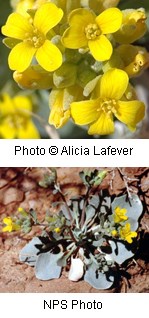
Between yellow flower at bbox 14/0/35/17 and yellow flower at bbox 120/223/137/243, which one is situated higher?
yellow flower at bbox 14/0/35/17

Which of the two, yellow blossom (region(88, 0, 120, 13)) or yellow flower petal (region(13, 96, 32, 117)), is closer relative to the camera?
yellow blossom (region(88, 0, 120, 13))

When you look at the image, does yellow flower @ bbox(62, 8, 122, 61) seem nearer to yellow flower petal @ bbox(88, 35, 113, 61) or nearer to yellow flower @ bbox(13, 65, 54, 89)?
yellow flower petal @ bbox(88, 35, 113, 61)

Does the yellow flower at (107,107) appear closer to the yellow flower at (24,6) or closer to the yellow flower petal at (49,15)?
the yellow flower petal at (49,15)

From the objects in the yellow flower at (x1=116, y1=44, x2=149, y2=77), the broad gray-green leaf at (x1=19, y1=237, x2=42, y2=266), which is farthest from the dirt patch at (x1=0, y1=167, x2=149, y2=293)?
the yellow flower at (x1=116, y1=44, x2=149, y2=77)

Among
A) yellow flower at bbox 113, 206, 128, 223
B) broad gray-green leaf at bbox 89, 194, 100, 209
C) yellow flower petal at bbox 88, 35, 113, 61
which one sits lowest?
yellow flower at bbox 113, 206, 128, 223
